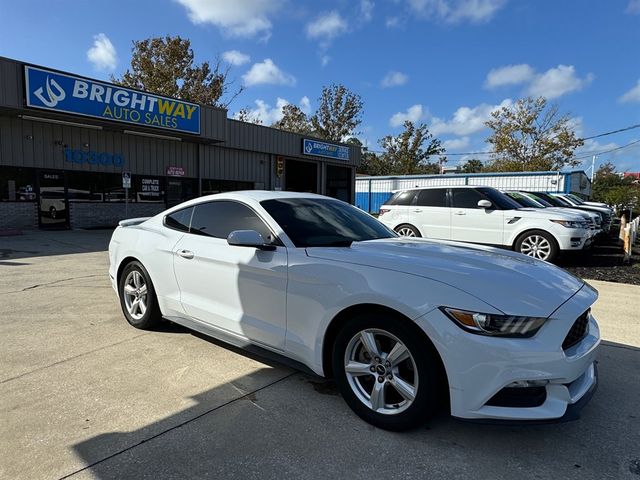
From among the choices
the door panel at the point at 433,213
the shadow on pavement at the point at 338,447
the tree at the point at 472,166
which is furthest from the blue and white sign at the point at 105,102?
the tree at the point at 472,166

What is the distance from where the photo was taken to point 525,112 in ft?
129

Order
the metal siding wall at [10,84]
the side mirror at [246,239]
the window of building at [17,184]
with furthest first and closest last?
the window of building at [17,184]
the metal siding wall at [10,84]
the side mirror at [246,239]

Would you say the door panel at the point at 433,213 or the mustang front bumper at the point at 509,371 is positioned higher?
the door panel at the point at 433,213

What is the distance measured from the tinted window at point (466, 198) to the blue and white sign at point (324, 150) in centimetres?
1605

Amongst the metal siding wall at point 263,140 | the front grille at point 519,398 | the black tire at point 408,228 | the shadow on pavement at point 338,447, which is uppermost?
the metal siding wall at point 263,140

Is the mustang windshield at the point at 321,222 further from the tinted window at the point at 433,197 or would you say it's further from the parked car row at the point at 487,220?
the tinted window at the point at 433,197

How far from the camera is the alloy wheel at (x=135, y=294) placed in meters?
4.57

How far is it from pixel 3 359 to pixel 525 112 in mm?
43229

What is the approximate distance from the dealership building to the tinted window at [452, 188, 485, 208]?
37.3 ft

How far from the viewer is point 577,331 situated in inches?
104

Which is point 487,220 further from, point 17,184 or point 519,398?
point 17,184

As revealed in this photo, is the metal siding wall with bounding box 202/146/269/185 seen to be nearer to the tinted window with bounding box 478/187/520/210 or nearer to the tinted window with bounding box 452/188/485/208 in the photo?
the tinted window with bounding box 452/188/485/208

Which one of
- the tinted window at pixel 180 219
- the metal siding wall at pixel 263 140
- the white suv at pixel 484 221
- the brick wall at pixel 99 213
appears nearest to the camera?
the tinted window at pixel 180 219

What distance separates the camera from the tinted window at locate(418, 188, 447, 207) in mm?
10266
